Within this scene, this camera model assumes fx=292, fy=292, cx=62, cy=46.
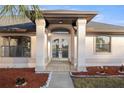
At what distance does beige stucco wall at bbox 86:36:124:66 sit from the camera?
23.0 meters

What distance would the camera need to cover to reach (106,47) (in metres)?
23.8

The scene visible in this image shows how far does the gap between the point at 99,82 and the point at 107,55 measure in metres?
8.78

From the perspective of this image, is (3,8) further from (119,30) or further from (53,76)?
(119,30)

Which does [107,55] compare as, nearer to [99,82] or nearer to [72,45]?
[72,45]

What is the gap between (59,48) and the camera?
1035 inches

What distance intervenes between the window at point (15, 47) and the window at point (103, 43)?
554 cm

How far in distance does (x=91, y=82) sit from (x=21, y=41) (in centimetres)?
986

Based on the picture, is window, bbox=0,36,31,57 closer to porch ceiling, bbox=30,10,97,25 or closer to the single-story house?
the single-story house

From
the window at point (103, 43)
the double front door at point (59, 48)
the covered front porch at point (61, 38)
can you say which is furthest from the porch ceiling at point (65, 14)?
the double front door at point (59, 48)

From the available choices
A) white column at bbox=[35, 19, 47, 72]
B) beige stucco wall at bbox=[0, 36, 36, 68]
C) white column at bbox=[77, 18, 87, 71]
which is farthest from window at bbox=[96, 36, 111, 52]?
white column at bbox=[35, 19, 47, 72]

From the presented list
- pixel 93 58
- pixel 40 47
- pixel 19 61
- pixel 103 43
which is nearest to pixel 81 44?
pixel 40 47

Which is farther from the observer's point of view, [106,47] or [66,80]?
[106,47]

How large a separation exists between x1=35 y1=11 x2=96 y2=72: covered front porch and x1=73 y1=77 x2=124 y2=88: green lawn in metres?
3.18

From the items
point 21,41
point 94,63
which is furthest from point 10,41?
point 94,63
